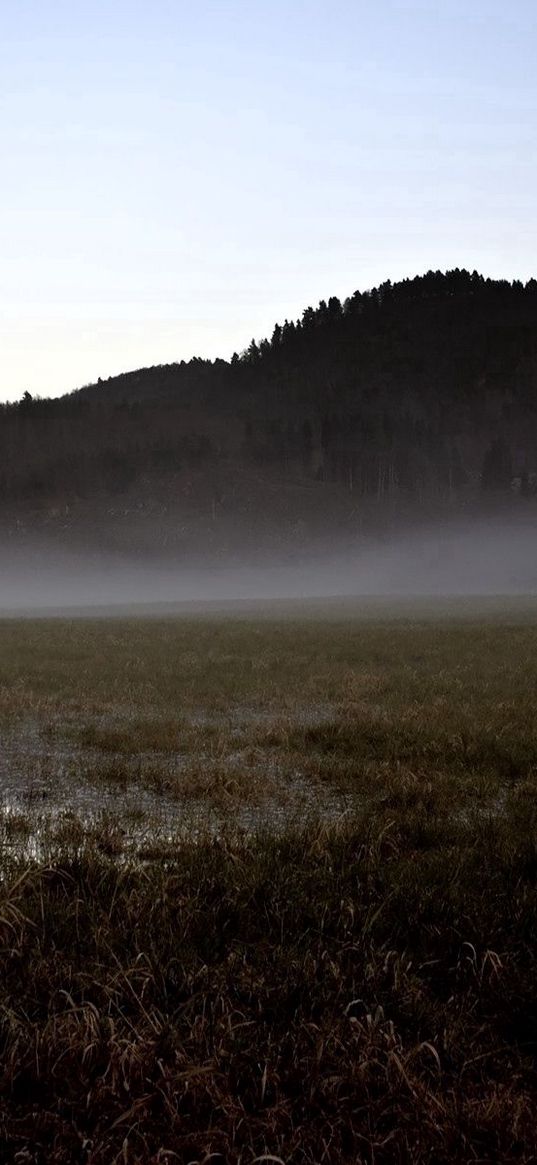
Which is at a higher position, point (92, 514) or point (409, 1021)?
point (92, 514)

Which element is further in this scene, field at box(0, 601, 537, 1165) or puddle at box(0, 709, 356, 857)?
puddle at box(0, 709, 356, 857)

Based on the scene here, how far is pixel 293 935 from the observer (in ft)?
15.0

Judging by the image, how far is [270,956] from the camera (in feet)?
14.1

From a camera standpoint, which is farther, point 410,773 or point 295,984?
point 410,773

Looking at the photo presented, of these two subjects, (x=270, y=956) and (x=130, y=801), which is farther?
(x=130, y=801)

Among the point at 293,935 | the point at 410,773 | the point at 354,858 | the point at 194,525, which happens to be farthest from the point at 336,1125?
the point at 194,525

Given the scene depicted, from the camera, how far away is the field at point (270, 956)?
2957 mm

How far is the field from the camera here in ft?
9.70

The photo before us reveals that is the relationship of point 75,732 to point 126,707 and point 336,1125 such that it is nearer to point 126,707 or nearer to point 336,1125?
point 126,707

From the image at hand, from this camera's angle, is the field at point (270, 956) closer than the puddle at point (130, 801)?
Yes

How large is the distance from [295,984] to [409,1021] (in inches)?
24.8

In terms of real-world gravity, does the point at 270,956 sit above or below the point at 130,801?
above

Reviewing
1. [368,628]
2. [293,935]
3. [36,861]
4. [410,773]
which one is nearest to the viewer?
[293,935]

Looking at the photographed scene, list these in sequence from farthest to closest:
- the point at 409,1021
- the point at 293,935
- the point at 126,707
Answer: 1. the point at 126,707
2. the point at 293,935
3. the point at 409,1021
